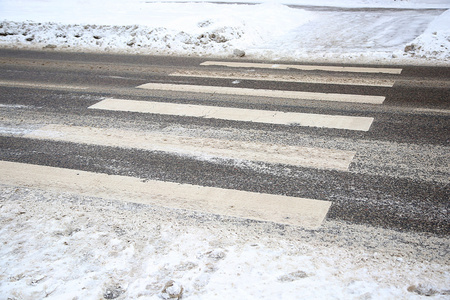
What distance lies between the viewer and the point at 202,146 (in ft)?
16.5

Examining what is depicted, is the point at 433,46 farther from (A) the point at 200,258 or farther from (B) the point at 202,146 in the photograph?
(A) the point at 200,258

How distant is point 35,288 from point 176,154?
2.21m

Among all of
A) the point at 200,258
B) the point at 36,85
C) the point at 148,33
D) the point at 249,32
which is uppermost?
the point at 148,33

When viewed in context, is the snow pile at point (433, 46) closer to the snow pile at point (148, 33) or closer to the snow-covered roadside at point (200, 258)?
the snow pile at point (148, 33)

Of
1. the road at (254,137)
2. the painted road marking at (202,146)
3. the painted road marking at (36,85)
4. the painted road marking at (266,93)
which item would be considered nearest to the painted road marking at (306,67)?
the road at (254,137)

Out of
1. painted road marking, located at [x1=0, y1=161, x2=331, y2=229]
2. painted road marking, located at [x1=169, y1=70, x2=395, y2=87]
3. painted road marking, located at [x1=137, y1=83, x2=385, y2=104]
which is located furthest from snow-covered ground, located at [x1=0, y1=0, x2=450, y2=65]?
painted road marking, located at [x1=0, y1=161, x2=331, y2=229]

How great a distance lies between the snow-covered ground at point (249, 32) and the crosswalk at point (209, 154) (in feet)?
9.15

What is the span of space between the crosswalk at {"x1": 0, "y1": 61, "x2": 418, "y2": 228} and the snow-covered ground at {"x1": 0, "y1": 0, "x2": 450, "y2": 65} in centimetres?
279

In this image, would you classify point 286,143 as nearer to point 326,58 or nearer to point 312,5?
point 326,58

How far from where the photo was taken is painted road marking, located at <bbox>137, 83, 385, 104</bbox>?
21.7 feet

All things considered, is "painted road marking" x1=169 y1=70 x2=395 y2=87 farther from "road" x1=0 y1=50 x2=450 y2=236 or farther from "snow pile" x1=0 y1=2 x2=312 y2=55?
"snow pile" x1=0 y1=2 x2=312 y2=55

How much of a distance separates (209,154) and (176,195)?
3.02ft

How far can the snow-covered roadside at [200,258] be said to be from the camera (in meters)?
2.84

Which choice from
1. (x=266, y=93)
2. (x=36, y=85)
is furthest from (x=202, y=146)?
(x=36, y=85)
